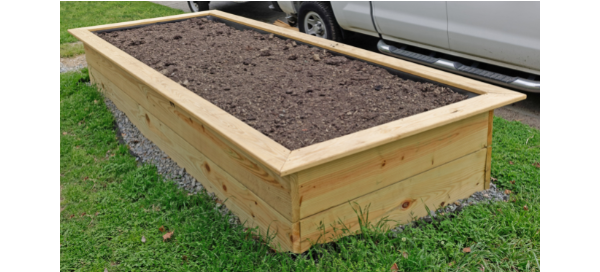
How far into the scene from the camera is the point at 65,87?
605 cm

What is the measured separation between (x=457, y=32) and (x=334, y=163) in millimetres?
3098

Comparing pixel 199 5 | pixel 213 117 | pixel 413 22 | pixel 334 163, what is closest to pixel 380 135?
pixel 334 163

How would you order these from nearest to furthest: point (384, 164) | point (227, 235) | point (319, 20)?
point (384, 164) < point (227, 235) < point (319, 20)

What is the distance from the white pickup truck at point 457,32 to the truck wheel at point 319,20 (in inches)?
0.5

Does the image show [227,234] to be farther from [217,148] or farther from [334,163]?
[334,163]

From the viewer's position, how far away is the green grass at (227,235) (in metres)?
2.81

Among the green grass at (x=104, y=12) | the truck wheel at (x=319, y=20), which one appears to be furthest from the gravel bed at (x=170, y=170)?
the green grass at (x=104, y=12)

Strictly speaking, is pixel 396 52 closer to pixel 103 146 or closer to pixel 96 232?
pixel 103 146

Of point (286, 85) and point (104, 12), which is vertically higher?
point (104, 12)

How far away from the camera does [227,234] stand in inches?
121

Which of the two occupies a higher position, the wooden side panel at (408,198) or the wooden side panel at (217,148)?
the wooden side panel at (217,148)

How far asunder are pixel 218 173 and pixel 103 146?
1.77m

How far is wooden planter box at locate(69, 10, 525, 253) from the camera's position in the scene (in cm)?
267

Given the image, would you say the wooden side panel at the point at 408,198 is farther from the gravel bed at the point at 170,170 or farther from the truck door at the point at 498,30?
the truck door at the point at 498,30
